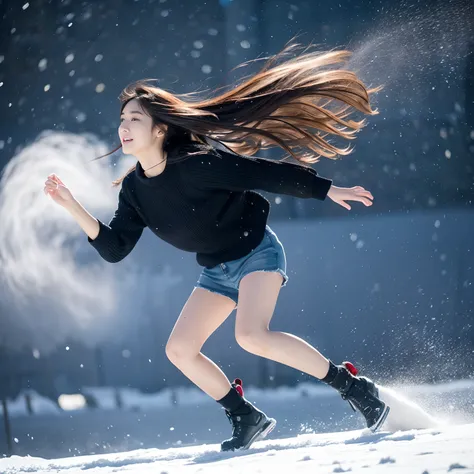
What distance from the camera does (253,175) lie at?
10.2 feet

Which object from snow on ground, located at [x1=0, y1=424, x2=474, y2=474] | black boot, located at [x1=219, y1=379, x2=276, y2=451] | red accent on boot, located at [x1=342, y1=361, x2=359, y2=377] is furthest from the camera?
red accent on boot, located at [x1=342, y1=361, x2=359, y2=377]

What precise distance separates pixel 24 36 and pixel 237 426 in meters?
4.69

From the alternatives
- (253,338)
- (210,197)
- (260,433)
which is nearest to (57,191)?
(210,197)

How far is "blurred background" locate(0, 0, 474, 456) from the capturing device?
6773mm

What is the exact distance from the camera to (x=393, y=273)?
6.99 m

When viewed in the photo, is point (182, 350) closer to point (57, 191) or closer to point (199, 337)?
point (199, 337)

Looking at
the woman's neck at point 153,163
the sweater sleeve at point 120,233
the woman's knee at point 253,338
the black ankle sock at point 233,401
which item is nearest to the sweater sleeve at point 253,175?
the woman's neck at point 153,163

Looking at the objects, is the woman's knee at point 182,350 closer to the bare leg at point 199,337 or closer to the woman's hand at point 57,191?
the bare leg at point 199,337

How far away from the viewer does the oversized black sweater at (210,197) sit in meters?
3.10

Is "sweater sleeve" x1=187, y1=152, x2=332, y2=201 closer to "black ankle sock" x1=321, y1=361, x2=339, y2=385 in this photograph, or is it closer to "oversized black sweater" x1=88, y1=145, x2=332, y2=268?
"oversized black sweater" x1=88, y1=145, x2=332, y2=268

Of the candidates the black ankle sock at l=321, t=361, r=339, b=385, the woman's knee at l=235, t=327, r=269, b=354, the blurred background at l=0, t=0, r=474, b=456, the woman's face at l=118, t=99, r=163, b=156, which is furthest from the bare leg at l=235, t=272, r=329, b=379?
the blurred background at l=0, t=0, r=474, b=456

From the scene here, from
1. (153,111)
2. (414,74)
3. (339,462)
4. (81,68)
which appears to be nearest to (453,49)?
(414,74)

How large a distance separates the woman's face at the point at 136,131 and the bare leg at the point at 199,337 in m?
0.60

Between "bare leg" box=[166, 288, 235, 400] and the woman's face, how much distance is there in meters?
0.60
